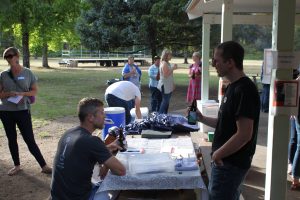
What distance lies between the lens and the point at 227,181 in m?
3.12

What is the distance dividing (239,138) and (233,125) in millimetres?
147

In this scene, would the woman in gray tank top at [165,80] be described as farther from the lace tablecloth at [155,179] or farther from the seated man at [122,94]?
the lace tablecloth at [155,179]

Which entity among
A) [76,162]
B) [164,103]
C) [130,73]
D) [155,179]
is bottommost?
[164,103]

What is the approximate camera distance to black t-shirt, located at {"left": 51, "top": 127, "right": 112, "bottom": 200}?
3248 mm

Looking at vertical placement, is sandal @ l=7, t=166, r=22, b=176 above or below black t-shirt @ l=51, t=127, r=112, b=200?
below

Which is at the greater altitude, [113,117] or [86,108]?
[86,108]

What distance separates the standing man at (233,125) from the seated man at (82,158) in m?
0.81

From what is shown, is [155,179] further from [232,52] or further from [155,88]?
[155,88]

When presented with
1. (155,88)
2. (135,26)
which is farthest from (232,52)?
(135,26)

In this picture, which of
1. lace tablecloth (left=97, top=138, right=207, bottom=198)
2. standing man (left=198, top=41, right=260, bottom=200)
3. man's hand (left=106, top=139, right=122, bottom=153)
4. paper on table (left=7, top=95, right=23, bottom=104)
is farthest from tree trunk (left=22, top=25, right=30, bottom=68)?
standing man (left=198, top=41, right=260, bottom=200)

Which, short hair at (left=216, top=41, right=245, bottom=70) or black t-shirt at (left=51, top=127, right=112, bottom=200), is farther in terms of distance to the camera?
black t-shirt at (left=51, top=127, right=112, bottom=200)

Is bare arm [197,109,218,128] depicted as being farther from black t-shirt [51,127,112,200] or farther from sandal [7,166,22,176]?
sandal [7,166,22,176]

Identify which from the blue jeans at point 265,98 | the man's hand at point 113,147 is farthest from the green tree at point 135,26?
the man's hand at point 113,147

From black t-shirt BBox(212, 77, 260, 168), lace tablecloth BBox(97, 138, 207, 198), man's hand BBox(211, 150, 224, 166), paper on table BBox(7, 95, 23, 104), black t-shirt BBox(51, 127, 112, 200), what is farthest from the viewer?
paper on table BBox(7, 95, 23, 104)
